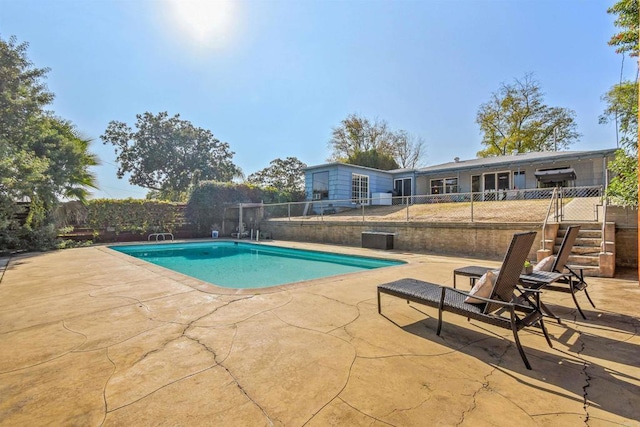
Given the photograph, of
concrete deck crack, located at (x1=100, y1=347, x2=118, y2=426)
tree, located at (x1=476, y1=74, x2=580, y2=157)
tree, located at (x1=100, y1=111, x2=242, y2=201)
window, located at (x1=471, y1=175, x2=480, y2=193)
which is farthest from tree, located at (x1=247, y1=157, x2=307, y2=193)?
concrete deck crack, located at (x1=100, y1=347, x2=118, y2=426)

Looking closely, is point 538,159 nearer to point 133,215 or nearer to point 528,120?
point 528,120

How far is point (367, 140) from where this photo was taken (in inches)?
1099

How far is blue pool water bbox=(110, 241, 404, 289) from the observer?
7.01 metres

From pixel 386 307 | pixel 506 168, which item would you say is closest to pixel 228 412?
pixel 386 307

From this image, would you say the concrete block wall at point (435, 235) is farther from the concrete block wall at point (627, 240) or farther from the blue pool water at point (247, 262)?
the blue pool water at point (247, 262)

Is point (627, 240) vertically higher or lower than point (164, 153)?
lower

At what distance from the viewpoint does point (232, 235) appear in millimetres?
16016

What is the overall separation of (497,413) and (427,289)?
149cm

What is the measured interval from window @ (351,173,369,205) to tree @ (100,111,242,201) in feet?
42.5

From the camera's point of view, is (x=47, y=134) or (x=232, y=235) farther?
(x=232, y=235)

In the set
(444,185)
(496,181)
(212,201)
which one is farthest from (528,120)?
(212,201)

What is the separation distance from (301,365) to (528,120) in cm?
2826

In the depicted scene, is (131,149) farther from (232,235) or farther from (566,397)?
(566,397)

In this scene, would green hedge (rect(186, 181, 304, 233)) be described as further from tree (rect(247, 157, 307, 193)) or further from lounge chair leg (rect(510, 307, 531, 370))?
lounge chair leg (rect(510, 307, 531, 370))
